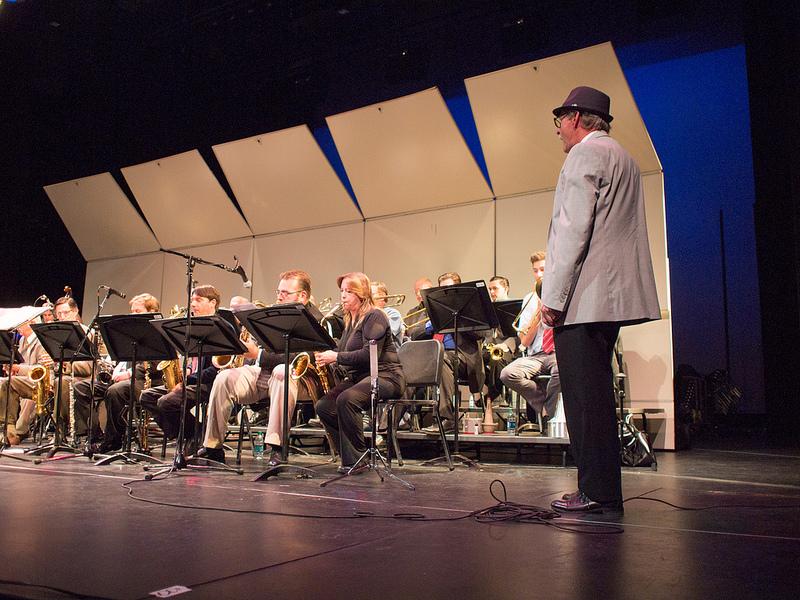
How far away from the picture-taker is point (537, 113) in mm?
7383

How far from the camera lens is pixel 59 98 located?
36.1 feet

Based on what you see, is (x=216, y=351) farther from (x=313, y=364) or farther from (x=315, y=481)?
(x=315, y=481)

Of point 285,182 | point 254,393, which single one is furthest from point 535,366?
point 285,182

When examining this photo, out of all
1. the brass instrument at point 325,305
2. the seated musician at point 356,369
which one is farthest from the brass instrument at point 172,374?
the brass instrument at point 325,305

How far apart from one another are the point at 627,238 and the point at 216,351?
122 inches

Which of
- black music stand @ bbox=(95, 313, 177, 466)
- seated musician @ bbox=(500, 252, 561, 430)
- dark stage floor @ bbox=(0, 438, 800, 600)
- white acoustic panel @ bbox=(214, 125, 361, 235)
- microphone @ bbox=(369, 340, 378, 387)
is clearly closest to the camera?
dark stage floor @ bbox=(0, 438, 800, 600)

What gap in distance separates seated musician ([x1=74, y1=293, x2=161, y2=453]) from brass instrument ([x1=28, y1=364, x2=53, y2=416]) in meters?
0.38

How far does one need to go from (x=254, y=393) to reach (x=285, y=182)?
14.4ft

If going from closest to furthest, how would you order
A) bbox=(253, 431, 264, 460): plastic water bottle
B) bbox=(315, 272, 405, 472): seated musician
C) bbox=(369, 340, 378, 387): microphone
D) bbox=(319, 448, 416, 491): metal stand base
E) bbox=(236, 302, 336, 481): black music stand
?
bbox=(319, 448, 416, 491): metal stand base
bbox=(236, 302, 336, 481): black music stand
bbox=(369, 340, 378, 387): microphone
bbox=(315, 272, 405, 472): seated musician
bbox=(253, 431, 264, 460): plastic water bottle

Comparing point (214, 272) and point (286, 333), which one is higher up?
point (214, 272)

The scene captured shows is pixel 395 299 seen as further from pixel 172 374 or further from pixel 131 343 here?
pixel 131 343

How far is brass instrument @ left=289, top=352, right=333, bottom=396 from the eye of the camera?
5223 mm

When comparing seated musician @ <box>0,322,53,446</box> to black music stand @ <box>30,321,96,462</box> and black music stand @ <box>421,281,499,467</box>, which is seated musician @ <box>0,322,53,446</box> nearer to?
black music stand @ <box>30,321,96,462</box>

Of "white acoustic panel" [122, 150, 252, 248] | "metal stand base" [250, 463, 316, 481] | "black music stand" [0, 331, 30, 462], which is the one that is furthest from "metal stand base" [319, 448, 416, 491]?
"white acoustic panel" [122, 150, 252, 248]
